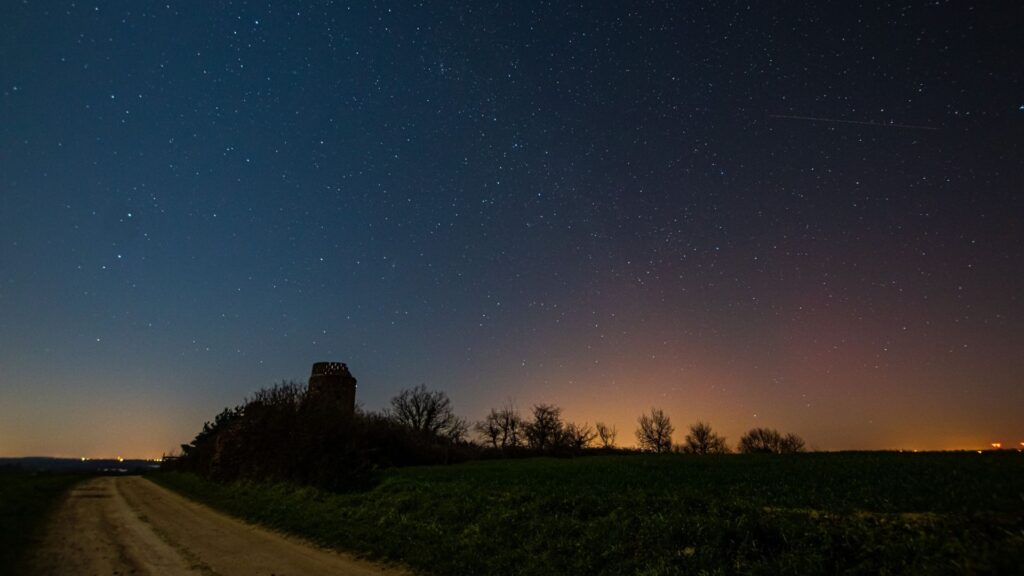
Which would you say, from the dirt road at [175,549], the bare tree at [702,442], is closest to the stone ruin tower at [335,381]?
the dirt road at [175,549]

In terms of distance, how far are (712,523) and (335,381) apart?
40.6 meters

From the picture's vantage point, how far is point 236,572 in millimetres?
10898

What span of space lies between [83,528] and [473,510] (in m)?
14.5

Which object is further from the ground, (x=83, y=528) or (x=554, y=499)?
(x=554, y=499)

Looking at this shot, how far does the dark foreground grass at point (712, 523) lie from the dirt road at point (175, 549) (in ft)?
3.58

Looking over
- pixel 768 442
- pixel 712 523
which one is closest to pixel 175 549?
pixel 712 523

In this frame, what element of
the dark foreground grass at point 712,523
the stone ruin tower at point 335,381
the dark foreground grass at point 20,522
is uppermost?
the stone ruin tower at point 335,381

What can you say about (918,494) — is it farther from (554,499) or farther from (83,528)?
(83,528)

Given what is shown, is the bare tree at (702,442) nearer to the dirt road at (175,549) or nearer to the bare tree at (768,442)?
the bare tree at (768,442)

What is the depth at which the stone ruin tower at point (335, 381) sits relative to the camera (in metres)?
44.0

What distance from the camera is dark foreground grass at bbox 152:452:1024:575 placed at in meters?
7.30

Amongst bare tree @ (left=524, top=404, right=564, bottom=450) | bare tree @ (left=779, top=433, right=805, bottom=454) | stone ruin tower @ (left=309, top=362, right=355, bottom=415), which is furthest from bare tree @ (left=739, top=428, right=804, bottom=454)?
stone ruin tower @ (left=309, top=362, right=355, bottom=415)

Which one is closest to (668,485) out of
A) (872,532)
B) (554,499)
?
(554,499)

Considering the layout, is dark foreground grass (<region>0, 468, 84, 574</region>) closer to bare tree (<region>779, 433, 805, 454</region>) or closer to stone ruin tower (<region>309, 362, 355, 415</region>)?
stone ruin tower (<region>309, 362, 355, 415</region>)
